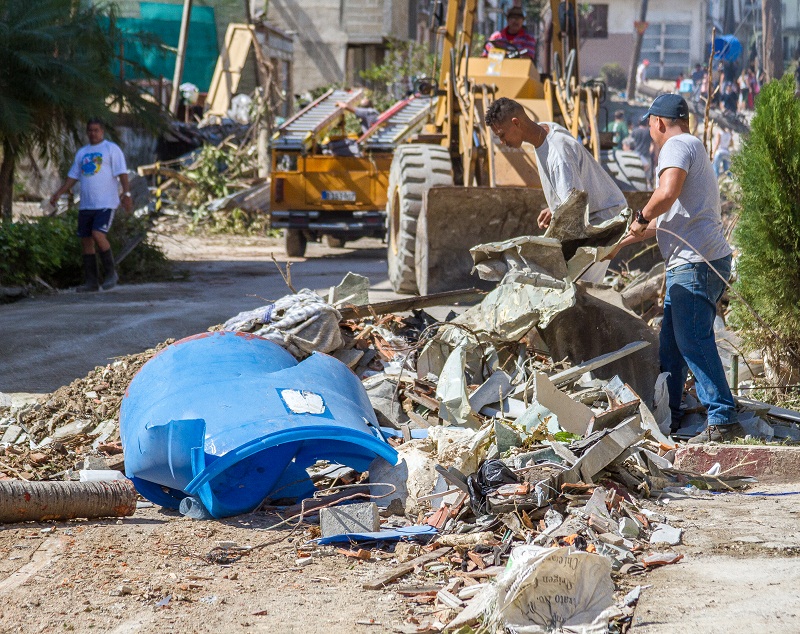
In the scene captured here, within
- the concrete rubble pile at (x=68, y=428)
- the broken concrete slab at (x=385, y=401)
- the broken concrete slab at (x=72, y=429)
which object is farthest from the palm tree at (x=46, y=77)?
the broken concrete slab at (x=385, y=401)

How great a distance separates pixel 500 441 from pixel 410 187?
5.18 meters

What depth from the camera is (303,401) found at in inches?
174

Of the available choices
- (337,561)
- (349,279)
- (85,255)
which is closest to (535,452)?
(337,561)

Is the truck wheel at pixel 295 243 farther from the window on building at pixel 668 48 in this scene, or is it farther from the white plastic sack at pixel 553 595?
the window on building at pixel 668 48

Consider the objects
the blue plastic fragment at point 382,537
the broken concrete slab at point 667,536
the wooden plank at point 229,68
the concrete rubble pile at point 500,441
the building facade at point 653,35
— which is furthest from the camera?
the building facade at point 653,35

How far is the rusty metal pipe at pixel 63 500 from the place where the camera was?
4.18 meters

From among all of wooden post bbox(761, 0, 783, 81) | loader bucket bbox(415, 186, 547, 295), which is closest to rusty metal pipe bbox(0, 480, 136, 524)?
loader bucket bbox(415, 186, 547, 295)

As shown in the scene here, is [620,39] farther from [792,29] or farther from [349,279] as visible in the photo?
[349,279]

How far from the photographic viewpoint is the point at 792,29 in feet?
113

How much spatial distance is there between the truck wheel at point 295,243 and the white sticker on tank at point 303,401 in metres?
10.1

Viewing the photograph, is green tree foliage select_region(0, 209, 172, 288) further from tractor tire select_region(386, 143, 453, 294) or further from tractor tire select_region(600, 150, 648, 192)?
tractor tire select_region(600, 150, 648, 192)

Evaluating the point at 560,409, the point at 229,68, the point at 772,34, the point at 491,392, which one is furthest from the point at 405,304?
the point at 229,68

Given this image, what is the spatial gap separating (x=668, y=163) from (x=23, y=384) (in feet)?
14.0

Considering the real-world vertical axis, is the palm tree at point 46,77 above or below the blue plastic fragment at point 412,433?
above
